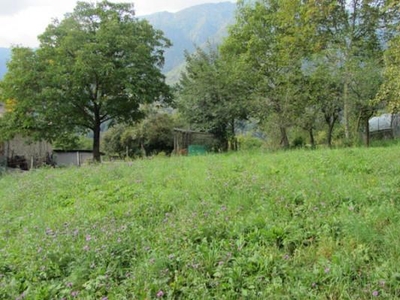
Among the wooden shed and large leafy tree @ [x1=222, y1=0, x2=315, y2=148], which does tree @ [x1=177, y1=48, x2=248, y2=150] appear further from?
large leafy tree @ [x1=222, y1=0, x2=315, y2=148]

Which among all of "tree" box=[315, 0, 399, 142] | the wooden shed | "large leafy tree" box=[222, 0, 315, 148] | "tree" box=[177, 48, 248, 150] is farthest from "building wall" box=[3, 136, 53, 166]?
"tree" box=[315, 0, 399, 142]

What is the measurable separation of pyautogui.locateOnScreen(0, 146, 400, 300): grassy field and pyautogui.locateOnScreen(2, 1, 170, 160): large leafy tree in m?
9.98

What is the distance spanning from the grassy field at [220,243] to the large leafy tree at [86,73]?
9.98 metres

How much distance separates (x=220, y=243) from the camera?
10.5 ft

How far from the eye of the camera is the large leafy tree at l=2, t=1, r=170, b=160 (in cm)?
1432

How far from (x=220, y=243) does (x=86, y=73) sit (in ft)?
40.7

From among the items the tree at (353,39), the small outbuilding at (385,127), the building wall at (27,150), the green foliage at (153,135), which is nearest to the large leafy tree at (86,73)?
the building wall at (27,150)

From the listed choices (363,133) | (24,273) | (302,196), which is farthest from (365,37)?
(24,273)

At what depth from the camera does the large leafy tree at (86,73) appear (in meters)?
14.3

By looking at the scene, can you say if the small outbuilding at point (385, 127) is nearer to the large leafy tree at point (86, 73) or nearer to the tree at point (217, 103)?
the tree at point (217, 103)

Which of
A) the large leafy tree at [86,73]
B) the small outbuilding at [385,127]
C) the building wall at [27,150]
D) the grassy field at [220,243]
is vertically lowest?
the grassy field at [220,243]

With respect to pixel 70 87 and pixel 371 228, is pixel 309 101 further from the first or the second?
pixel 371 228

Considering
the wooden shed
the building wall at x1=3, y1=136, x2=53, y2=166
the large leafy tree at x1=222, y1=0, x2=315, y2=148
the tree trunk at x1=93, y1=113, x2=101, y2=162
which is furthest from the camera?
the building wall at x1=3, y1=136, x2=53, y2=166

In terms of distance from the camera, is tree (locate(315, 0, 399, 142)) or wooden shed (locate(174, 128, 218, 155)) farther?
wooden shed (locate(174, 128, 218, 155))
